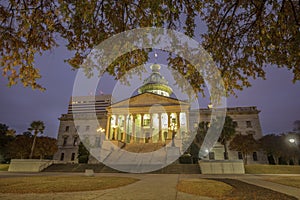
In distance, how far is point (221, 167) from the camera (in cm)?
1634

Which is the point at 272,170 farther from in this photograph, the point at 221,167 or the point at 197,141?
the point at 197,141

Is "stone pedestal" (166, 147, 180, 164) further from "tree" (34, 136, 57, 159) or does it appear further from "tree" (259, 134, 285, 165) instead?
"tree" (34, 136, 57, 159)

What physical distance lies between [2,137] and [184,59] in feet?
156

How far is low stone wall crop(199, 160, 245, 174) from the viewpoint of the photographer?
53.0 feet

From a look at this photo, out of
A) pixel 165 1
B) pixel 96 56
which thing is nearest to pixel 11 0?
pixel 96 56

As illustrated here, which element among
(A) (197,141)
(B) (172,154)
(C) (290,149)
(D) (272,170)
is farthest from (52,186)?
(C) (290,149)

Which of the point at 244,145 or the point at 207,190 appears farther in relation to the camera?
the point at 244,145

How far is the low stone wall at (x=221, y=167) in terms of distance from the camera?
16141mm

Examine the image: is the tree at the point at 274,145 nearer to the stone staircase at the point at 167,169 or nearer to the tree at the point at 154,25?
the stone staircase at the point at 167,169

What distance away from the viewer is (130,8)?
457cm

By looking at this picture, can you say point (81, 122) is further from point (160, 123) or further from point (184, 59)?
point (184, 59)

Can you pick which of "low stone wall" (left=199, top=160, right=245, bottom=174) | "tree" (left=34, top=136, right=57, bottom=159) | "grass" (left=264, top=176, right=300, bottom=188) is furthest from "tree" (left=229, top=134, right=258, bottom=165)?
"tree" (left=34, top=136, right=57, bottom=159)

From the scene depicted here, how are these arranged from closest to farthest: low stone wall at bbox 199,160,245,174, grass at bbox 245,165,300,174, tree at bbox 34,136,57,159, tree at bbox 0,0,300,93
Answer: tree at bbox 0,0,300,93 → low stone wall at bbox 199,160,245,174 → grass at bbox 245,165,300,174 → tree at bbox 34,136,57,159

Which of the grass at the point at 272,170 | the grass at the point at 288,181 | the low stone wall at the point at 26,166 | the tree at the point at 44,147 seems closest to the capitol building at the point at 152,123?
the tree at the point at 44,147
